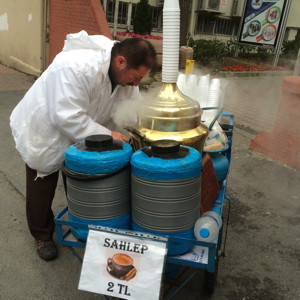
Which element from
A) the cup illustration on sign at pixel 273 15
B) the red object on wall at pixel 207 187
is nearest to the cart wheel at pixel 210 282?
the red object on wall at pixel 207 187

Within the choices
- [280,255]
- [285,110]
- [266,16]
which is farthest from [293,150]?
[266,16]

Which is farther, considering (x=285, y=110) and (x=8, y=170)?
(x=285, y=110)

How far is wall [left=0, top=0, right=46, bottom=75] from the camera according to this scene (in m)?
8.79

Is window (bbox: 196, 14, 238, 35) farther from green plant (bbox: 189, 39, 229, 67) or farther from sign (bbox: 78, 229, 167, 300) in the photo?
sign (bbox: 78, 229, 167, 300)

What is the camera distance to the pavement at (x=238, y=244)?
7.41 feet

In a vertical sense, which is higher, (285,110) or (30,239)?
(285,110)

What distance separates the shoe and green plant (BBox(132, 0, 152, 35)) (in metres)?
13.7

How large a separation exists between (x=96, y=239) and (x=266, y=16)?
12181 mm

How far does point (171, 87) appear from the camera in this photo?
1862mm

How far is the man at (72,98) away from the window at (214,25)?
18.5 metres

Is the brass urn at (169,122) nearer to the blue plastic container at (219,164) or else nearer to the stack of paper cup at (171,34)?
the stack of paper cup at (171,34)

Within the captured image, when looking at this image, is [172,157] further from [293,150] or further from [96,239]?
[293,150]

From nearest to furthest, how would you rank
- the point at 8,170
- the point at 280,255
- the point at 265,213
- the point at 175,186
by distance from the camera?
the point at 175,186 < the point at 280,255 < the point at 265,213 < the point at 8,170

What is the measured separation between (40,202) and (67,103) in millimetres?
935
